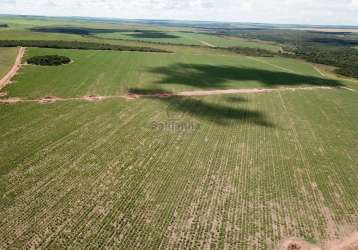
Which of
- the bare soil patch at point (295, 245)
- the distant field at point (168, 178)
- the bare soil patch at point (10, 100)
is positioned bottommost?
the bare soil patch at point (295, 245)

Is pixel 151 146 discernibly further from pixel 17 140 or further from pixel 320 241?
pixel 320 241

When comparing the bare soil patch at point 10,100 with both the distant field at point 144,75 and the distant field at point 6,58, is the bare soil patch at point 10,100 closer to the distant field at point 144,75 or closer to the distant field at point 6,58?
the distant field at point 144,75

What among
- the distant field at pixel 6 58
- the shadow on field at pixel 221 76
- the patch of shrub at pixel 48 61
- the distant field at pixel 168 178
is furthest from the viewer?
the patch of shrub at pixel 48 61

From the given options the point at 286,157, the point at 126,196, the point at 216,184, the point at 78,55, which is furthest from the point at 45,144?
the point at 78,55

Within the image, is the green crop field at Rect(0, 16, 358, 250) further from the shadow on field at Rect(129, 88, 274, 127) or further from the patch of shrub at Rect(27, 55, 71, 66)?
the patch of shrub at Rect(27, 55, 71, 66)

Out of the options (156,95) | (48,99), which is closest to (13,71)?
(48,99)

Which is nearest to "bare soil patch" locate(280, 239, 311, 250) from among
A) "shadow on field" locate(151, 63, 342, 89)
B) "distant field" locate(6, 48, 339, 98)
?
"distant field" locate(6, 48, 339, 98)

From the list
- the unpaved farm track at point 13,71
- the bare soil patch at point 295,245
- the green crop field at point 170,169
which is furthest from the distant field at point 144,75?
the bare soil patch at point 295,245
